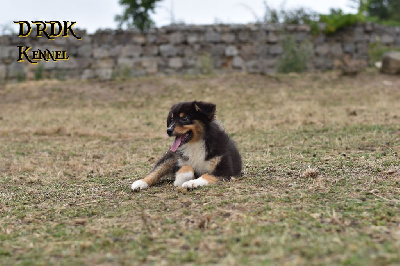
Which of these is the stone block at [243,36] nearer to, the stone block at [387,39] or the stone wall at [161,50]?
the stone wall at [161,50]

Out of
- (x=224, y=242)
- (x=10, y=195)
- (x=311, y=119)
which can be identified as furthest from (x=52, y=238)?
(x=311, y=119)

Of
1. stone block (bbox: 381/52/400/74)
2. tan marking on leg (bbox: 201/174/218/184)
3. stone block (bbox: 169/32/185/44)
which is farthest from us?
stone block (bbox: 169/32/185/44)

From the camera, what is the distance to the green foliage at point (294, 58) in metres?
20.9

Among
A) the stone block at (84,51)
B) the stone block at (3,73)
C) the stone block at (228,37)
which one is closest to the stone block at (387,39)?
the stone block at (228,37)

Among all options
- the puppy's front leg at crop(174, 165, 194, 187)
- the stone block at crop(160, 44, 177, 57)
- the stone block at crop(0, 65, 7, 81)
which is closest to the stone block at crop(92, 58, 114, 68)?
the stone block at crop(160, 44, 177, 57)

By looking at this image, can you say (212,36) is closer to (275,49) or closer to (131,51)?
(275,49)

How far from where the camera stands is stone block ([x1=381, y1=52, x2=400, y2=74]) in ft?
65.6

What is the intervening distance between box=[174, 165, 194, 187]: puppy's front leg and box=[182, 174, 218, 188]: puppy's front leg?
196mm

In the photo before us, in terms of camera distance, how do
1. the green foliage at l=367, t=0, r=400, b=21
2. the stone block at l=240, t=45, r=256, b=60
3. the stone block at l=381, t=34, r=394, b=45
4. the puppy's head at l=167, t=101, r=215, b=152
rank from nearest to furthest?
1. the puppy's head at l=167, t=101, r=215, b=152
2. the stone block at l=240, t=45, r=256, b=60
3. the stone block at l=381, t=34, r=394, b=45
4. the green foliage at l=367, t=0, r=400, b=21

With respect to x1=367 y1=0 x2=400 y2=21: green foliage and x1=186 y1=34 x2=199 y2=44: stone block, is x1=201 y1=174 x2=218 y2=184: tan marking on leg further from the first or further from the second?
x1=367 y1=0 x2=400 y2=21: green foliage

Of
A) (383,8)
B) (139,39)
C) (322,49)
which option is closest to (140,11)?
(139,39)

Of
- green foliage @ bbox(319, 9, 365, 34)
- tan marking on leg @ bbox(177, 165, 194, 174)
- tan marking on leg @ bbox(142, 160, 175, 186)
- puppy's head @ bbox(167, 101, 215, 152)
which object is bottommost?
tan marking on leg @ bbox(142, 160, 175, 186)

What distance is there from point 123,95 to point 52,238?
531 inches

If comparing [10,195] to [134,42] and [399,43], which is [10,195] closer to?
[134,42]
